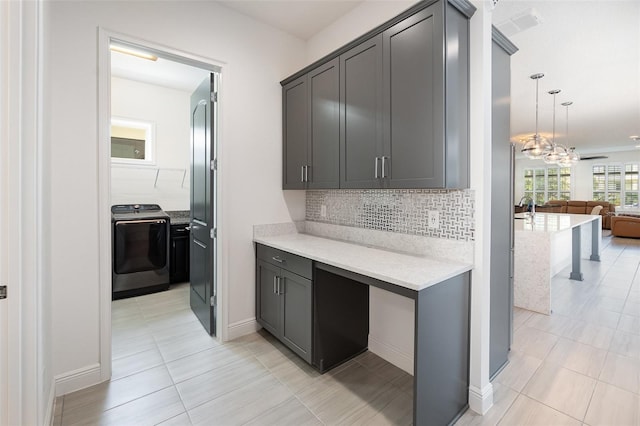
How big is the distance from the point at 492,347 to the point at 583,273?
3913 millimetres

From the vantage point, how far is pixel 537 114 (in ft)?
19.2

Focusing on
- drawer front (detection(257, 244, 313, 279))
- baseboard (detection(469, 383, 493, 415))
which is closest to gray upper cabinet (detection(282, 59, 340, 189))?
drawer front (detection(257, 244, 313, 279))

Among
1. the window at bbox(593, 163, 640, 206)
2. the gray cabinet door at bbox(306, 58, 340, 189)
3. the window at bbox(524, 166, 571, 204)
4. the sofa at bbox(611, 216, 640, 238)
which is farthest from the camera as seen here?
the window at bbox(524, 166, 571, 204)

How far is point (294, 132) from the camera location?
2.78 m

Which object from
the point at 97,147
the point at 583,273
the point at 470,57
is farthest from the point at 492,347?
the point at 583,273

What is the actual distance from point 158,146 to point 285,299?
3345mm

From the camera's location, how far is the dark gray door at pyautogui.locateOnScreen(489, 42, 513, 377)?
2.00m

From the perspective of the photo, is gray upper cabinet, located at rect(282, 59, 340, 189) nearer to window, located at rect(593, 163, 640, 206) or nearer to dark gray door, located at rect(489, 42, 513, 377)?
dark gray door, located at rect(489, 42, 513, 377)

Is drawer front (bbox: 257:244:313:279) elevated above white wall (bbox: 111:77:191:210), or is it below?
below

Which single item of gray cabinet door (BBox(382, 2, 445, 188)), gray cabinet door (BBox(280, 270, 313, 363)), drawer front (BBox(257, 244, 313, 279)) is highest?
gray cabinet door (BBox(382, 2, 445, 188))

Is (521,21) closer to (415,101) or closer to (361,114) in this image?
(415,101)

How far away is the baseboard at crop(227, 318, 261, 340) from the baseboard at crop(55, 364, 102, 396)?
36.8 inches

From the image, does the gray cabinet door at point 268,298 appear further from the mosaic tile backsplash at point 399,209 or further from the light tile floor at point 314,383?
the mosaic tile backsplash at point 399,209

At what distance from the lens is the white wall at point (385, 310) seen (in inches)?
85.5
